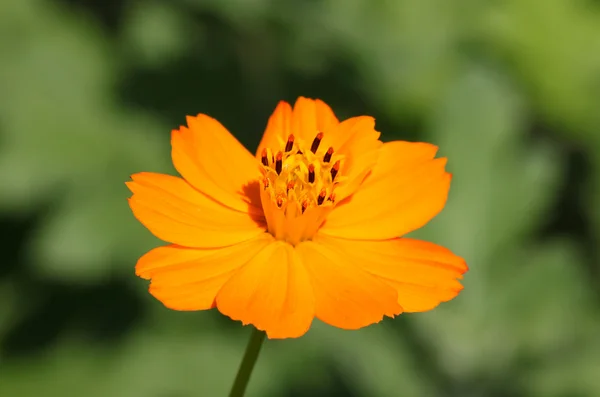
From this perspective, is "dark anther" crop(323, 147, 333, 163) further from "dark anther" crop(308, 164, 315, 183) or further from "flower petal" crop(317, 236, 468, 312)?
"flower petal" crop(317, 236, 468, 312)

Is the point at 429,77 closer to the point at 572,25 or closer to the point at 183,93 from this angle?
the point at 572,25

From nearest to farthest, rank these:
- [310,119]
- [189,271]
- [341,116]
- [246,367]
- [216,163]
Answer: [246,367]
[189,271]
[216,163]
[310,119]
[341,116]

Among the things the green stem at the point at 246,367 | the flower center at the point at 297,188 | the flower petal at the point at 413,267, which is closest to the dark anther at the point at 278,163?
the flower center at the point at 297,188

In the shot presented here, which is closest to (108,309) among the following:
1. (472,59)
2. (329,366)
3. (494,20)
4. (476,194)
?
(329,366)

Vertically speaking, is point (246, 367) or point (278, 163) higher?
point (278, 163)

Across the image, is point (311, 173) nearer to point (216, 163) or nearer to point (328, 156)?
point (328, 156)

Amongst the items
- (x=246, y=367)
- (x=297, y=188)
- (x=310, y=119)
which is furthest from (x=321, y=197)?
(x=246, y=367)

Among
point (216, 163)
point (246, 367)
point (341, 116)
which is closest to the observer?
point (246, 367)

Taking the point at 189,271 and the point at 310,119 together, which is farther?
the point at 310,119
